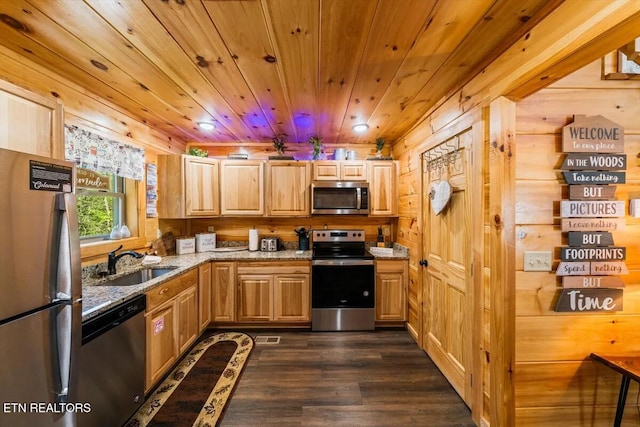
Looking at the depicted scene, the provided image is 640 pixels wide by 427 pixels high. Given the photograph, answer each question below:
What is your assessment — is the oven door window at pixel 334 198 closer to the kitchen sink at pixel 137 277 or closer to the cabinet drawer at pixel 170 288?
the cabinet drawer at pixel 170 288

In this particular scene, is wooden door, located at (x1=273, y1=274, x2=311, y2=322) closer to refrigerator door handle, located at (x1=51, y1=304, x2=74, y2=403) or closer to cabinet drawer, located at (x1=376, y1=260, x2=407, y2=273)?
cabinet drawer, located at (x1=376, y1=260, x2=407, y2=273)

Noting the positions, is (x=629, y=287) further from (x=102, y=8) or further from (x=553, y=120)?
(x=102, y=8)

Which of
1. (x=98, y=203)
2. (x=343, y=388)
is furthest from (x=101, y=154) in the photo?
(x=343, y=388)

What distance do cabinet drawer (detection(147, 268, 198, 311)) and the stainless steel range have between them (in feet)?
4.36

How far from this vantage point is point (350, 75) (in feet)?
6.21

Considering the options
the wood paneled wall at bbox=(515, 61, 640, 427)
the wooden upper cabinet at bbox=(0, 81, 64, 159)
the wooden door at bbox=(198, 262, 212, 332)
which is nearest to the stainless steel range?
the wooden door at bbox=(198, 262, 212, 332)

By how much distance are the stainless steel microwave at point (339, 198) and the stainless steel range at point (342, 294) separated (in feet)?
2.12

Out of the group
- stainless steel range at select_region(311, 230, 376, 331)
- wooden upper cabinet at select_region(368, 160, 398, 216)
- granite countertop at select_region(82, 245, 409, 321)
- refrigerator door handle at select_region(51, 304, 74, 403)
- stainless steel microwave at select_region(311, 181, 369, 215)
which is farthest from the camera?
wooden upper cabinet at select_region(368, 160, 398, 216)

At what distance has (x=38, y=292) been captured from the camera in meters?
1.18

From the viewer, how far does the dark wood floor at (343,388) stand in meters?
1.88

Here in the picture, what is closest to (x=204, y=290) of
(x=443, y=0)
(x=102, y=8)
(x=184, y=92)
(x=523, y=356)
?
(x=184, y=92)

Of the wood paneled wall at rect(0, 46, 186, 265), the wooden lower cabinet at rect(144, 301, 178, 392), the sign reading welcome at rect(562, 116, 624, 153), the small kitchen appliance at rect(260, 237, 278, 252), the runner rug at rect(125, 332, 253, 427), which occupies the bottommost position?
the runner rug at rect(125, 332, 253, 427)

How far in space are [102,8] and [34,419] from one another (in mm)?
1926

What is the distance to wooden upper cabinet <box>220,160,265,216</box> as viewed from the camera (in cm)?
353
